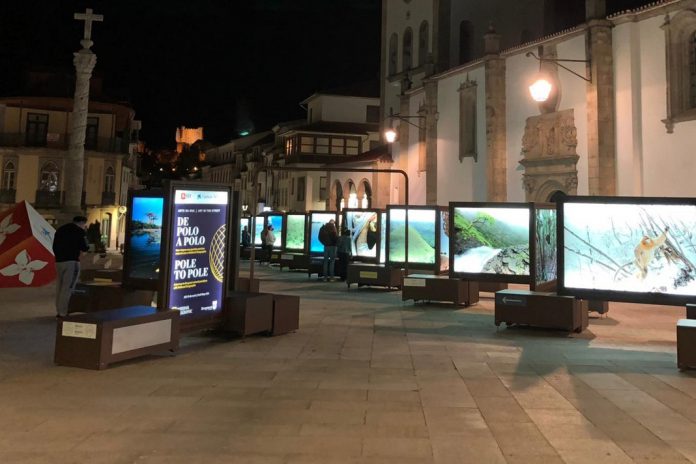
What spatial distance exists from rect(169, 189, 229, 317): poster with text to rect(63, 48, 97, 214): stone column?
55.7 ft

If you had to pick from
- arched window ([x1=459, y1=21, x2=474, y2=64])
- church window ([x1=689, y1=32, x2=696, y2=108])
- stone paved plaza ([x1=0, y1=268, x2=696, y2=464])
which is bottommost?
stone paved plaza ([x1=0, y1=268, x2=696, y2=464])

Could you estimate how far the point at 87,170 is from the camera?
44531 mm

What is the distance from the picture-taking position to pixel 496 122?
84.1ft

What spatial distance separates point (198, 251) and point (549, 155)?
729 inches

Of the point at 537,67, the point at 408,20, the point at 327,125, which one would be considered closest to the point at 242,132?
the point at 327,125

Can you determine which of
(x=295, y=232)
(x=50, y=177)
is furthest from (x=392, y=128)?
(x=50, y=177)

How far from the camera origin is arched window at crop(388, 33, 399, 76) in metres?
39.5

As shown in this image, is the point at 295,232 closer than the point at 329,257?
No

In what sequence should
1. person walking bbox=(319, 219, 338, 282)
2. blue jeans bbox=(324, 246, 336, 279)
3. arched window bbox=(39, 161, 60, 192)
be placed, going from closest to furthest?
person walking bbox=(319, 219, 338, 282) → blue jeans bbox=(324, 246, 336, 279) → arched window bbox=(39, 161, 60, 192)

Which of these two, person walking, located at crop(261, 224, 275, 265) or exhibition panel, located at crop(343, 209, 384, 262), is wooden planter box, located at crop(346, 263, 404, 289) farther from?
person walking, located at crop(261, 224, 275, 265)

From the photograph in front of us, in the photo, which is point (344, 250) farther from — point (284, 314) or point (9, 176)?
point (9, 176)

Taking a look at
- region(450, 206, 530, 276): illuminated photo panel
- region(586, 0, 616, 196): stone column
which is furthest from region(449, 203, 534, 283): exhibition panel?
region(586, 0, 616, 196): stone column

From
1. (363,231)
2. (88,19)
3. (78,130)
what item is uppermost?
(88,19)

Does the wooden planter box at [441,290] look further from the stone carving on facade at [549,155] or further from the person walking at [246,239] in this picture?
the person walking at [246,239]
